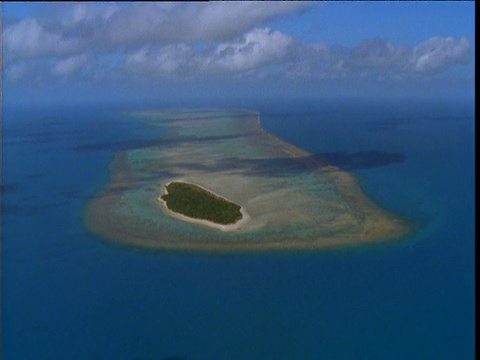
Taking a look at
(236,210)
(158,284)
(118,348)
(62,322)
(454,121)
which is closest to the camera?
(118,348)

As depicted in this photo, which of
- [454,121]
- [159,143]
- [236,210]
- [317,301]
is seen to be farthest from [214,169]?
[454,121]

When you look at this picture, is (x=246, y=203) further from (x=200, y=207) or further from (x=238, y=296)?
(x=238, y=296)

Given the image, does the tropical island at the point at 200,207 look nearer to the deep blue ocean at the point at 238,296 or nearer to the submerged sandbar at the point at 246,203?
the submerged sandbar at the point at 246,203

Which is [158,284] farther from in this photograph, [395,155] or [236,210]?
[395,155]

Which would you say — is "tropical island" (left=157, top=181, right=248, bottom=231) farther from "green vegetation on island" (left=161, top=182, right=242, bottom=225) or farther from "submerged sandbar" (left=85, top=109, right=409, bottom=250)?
"submerged sandbar" (left=85, top=109, right=409, bottom=250)

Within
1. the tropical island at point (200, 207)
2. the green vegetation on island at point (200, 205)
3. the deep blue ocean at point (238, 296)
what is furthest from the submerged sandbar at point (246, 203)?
the deep blue ocean at point (238, 296)

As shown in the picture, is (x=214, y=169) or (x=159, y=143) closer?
(x=214, y=169)

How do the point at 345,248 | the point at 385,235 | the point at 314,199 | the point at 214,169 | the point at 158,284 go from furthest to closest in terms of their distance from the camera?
1. the point at 214,169
2. the point at 314,199
3. the point at 385,235
4. the point at 345,248
5. the point at 158,284
